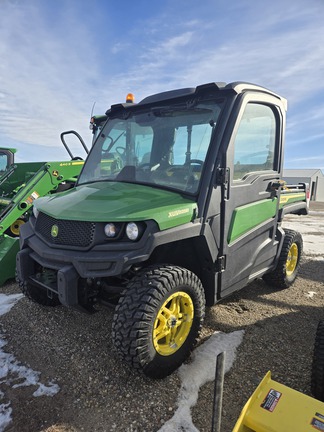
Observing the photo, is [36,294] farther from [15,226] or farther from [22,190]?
[15,226]

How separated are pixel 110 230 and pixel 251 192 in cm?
158

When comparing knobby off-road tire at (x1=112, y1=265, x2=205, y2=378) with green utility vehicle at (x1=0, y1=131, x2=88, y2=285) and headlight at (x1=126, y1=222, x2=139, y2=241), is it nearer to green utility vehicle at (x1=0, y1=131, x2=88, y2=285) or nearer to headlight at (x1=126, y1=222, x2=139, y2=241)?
headlight at (x1=126, y1=222, x2=139, y2=241)

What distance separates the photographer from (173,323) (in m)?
2.61

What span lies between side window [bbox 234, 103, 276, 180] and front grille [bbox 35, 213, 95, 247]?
57.7 inches

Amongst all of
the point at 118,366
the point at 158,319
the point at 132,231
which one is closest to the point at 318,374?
the point at 158,319

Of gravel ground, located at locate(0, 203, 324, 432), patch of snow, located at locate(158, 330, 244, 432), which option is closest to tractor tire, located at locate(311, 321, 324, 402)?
gravel ground, located at locate(0, 203, 324, 432)

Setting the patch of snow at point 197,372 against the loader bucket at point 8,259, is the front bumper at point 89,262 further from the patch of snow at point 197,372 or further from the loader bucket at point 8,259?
the loader bucket at point 8,259

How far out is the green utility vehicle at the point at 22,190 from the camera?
4540 mm

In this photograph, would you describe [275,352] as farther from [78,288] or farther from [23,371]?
[23,371]

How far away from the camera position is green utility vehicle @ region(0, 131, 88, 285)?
454 cm

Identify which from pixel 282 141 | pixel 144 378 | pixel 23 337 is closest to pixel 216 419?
pixel 144 378

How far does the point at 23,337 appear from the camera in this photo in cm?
314

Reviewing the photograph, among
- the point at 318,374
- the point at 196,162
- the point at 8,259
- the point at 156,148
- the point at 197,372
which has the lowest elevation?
the point at 197,372

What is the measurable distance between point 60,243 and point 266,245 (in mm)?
2272
